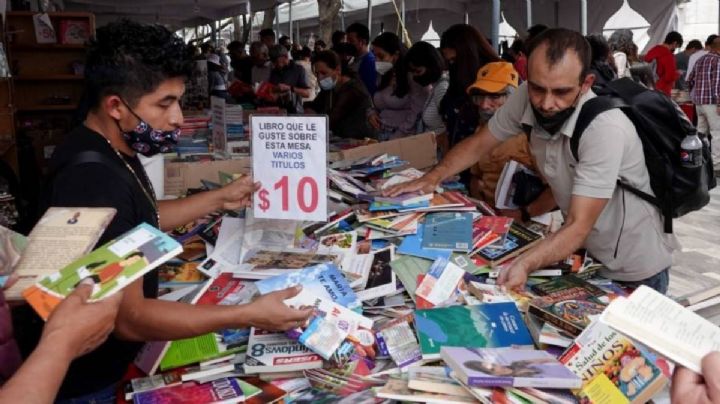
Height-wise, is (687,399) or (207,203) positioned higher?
(207,203)

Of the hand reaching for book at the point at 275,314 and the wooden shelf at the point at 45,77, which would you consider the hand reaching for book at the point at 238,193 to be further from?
the wooden shelf at the point at 45,77

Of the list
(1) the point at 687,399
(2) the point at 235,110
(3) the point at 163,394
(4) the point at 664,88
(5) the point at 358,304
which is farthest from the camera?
(4) the point at 664,88

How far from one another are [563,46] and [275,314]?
4.45ft

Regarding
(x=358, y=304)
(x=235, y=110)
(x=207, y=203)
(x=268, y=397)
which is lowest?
(x=268, y=397)

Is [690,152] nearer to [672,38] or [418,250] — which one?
[418,250]

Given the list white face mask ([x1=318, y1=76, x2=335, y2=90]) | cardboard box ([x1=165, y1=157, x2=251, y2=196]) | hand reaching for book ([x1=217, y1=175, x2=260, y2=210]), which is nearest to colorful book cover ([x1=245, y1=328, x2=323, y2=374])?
hand reaching for book ([x1=217, y1=175, x2=260, y2=210])

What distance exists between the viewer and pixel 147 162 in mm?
3240

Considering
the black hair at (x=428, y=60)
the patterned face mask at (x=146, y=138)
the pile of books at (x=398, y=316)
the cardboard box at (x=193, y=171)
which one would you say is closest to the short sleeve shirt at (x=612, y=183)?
the pile of books at (x=398, y=316)

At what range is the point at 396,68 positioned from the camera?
5844 millimetres

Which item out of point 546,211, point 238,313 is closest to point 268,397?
point 238,313

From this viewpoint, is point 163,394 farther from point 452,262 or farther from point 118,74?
point 452,262

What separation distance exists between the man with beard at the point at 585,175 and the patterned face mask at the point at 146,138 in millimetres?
1145

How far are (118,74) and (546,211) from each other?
207 cm

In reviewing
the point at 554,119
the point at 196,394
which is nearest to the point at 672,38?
the point at 554,119
